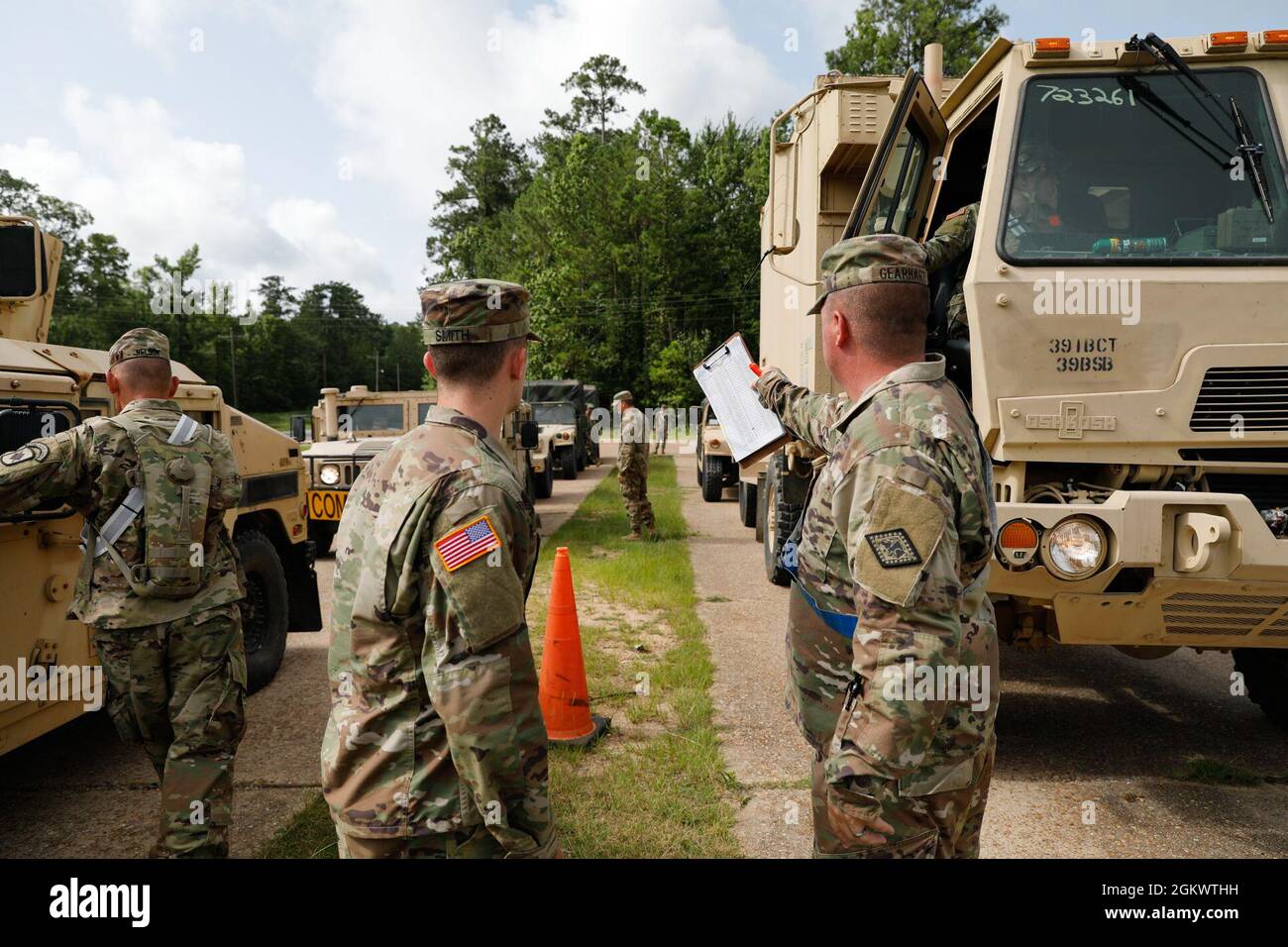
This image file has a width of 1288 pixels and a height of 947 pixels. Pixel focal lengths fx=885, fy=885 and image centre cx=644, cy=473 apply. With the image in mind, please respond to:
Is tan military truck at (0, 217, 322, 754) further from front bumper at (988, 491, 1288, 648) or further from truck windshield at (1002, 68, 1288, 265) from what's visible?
truck windshield at (1002, 68, 1288, 265)

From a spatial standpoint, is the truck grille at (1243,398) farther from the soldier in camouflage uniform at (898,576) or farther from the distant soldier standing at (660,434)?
the distant soldier standing at (660,434)

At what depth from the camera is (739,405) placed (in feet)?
14.1

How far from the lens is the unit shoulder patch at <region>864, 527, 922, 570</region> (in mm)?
1804

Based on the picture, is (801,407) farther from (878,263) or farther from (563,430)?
(563,430)

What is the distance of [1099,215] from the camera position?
3.81 meters

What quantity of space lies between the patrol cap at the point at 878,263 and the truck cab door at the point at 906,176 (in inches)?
81.4

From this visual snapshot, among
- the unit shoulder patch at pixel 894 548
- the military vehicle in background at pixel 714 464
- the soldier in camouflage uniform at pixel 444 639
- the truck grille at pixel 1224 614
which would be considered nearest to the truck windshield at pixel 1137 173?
the truck grille at pixel 1224 614

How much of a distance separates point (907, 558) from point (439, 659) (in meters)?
0.95

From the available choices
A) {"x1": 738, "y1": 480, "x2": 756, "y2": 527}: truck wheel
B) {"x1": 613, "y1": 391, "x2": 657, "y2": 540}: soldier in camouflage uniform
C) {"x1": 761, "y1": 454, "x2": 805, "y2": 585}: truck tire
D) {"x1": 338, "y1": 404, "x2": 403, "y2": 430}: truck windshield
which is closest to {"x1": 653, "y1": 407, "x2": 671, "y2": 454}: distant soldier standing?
{"x1": 738, "y1": 480, "x2": 756, "y2": 527}: truck wheel

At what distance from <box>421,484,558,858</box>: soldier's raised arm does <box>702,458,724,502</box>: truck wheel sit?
13.0 metres

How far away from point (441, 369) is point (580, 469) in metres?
20.7

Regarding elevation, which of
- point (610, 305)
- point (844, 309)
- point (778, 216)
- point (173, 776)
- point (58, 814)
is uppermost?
point (610, 305)

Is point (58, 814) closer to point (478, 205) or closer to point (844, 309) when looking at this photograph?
point (844, 309)

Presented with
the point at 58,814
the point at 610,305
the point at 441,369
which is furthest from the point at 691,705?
the point at 610,305
